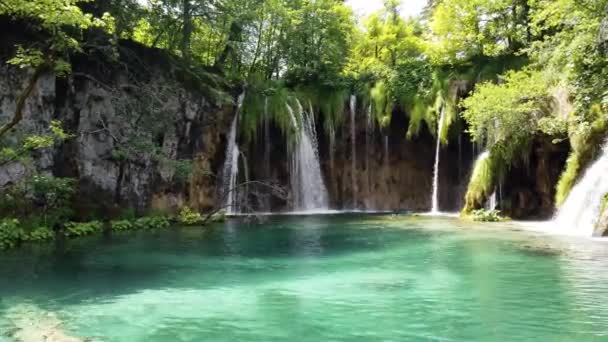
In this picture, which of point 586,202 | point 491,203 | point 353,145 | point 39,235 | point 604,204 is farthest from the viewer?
point 353,145

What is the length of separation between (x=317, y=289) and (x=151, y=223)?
1159 cm

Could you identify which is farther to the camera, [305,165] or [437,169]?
[305,165]

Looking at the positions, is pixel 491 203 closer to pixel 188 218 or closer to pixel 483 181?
pixel 483 181

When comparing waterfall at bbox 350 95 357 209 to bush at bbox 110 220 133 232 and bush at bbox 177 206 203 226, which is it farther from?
bush at bbox 110 220 133 232

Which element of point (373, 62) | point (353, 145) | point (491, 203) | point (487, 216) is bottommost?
point (487, 216)

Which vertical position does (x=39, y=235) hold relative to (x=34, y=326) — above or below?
above

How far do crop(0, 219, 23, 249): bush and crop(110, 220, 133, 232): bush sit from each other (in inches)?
127

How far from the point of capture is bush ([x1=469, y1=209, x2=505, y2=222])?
18.9 meters

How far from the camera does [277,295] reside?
7973 millimetres

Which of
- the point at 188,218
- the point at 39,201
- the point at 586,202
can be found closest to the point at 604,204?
the point at 586,202

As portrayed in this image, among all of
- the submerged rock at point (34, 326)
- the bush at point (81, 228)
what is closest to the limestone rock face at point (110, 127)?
the bush at point (81, 228)

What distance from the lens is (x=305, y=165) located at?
86.0ft

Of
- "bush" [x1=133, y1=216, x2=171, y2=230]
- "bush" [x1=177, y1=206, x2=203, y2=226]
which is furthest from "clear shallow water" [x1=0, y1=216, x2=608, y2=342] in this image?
"bush" [x1=177, y1=206, x2=203, y2=226]

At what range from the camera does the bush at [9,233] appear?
13508 mm
